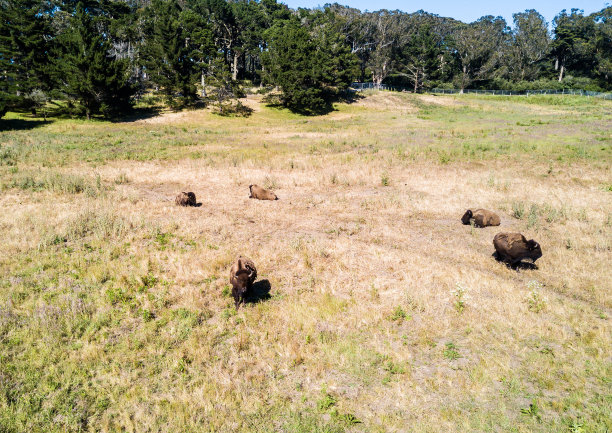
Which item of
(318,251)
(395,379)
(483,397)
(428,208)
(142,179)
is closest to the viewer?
(483,397)

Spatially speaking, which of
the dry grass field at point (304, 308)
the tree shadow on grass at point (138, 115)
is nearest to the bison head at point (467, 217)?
the dry grass field at point (304, 308)

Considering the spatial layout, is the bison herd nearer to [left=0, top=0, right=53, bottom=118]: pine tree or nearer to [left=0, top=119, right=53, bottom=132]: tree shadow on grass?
[left=0, top=119, right=53, bottom=132]: tree shadow on grass

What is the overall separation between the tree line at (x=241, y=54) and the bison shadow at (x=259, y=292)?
41.3 meters

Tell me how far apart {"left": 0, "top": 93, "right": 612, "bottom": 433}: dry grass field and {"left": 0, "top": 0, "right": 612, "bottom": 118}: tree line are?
29939 mm

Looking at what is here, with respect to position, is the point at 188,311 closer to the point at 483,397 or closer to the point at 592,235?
the point at 483,397

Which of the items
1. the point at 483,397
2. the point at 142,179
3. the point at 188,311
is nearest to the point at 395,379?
the point at 483,397

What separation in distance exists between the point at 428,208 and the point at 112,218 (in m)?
13.0

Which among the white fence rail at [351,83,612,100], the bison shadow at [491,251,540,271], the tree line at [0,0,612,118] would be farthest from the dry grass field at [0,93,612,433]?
the white fence rail at [351,83,612,100]

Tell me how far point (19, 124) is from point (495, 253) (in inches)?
1870

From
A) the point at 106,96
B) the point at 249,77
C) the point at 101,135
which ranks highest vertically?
the point at 249,77

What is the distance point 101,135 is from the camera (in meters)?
34.2

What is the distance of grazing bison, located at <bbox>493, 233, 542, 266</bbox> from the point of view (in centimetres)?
952

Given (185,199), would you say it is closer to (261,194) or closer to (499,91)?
(261,194)

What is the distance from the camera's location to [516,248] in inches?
380
